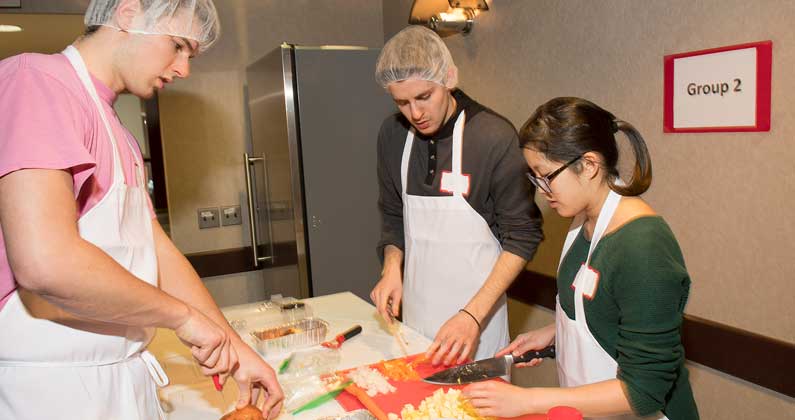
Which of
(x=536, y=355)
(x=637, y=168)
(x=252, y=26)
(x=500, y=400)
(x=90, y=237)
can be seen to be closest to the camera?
(x=90, y=237)

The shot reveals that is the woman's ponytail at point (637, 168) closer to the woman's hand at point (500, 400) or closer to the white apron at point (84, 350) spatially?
the woman's hand at point (500, 400)

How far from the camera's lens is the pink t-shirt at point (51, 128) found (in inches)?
35.4

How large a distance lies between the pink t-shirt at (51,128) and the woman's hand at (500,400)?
82 centimetres

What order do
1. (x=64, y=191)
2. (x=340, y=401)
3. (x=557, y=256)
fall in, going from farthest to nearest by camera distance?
1. (x=557, y=256)
2. (x=340, y=401)
3. (x=64, y=191)

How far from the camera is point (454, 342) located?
1581 mm

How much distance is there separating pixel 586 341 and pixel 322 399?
614mm

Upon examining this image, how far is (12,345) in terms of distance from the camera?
3.43ft

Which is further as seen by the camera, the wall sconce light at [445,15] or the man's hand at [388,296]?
the wall sconce light at [445,15]

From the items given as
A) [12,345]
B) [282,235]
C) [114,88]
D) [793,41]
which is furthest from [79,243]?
[282,235]

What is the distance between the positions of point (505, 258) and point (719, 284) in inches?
32.9

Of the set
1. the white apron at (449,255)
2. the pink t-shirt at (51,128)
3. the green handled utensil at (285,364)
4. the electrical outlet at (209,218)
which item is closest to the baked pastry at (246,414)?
the green handled utensil at (285,364)

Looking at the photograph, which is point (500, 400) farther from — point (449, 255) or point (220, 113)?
point (220, 113)

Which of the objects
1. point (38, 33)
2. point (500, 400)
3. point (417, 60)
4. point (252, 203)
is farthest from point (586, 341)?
point (38, 33)

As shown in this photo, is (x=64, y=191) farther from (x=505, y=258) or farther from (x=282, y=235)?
(x=282, y=235)
